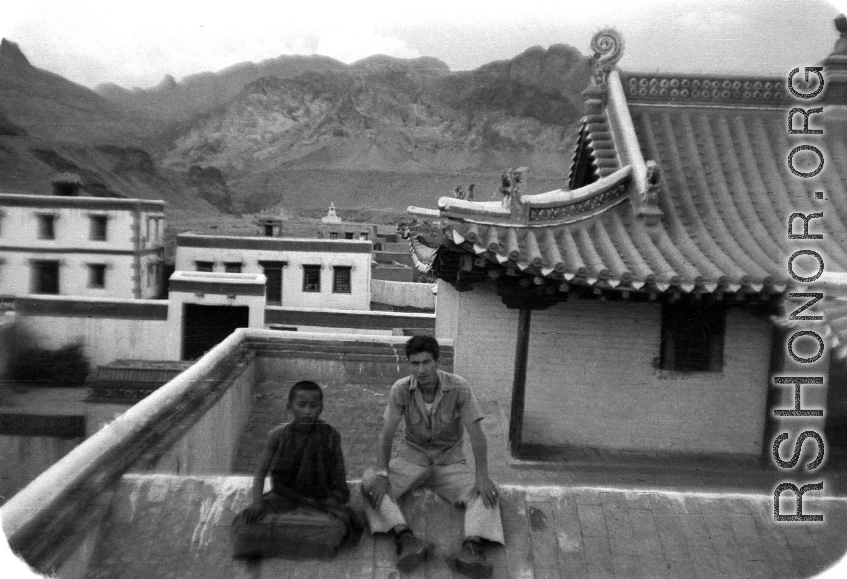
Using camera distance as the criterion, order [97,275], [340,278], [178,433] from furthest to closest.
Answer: [340,278], [97,275], [178,433]

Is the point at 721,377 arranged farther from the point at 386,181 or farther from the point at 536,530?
the point at 386,181

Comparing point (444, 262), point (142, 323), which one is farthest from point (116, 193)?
point (444, 262)

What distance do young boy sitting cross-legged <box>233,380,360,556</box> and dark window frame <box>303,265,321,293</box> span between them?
22291 millimetres

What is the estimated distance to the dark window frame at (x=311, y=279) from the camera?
25.9m

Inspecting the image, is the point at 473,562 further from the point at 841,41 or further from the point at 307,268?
the point at 307,268

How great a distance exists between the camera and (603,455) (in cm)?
679

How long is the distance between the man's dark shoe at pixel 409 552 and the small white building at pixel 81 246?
10.1m

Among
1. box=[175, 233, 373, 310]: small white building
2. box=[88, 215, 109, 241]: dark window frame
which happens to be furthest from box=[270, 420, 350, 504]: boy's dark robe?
box=[175, 233, 373, 310]: small white building

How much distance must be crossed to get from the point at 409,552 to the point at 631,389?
3805 millimetres

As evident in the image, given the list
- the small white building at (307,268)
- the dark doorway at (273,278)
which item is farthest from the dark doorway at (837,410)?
the dark doorway at (273,278)

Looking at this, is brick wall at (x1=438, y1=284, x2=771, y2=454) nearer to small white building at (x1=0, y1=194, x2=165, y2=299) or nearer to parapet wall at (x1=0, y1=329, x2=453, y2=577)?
parapet wall at (x1=0, y1=329, x2=453, y2=577)

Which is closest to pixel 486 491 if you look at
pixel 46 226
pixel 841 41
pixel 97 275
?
pixel 841 41

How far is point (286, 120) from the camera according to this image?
37.9ft

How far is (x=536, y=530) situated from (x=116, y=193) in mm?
19372
